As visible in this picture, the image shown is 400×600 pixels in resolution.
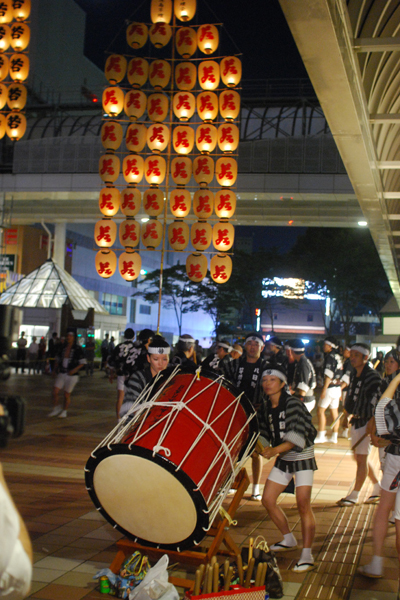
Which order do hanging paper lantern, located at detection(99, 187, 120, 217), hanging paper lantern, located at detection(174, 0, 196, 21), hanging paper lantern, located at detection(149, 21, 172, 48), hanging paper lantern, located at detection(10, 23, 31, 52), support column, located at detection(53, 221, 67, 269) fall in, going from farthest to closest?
support column, located at detection(53, 221, 67, 269) → hanging paper lantern, located at detection(10, 23, 31, 52) → hanging paper lantern, located at detection(99, 187, 120, 217) → hanging paper lantern, located at detection(149, 21, 172, 48) → hanging paper lantern, located at detection(174, 0, 196, 21)

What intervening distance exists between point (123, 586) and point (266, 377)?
1793 mm

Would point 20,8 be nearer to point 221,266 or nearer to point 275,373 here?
point 221,266

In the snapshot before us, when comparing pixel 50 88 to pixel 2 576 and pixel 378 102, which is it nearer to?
pixel 378 102

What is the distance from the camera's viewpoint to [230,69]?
1384 cm

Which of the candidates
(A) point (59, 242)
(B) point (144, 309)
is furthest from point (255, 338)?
(B) point (144, 309)

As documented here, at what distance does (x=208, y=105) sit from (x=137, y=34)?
2.37 metres

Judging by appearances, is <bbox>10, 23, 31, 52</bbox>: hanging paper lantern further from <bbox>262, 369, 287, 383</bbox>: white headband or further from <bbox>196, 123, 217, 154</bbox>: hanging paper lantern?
<bbox>262, 369, 287, 383</bbox>: white headband

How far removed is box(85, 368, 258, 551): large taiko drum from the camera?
10.6 ft

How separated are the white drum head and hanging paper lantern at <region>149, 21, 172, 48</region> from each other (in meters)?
12.2

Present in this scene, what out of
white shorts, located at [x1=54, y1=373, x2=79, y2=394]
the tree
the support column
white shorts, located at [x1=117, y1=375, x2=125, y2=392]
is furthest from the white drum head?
the support column

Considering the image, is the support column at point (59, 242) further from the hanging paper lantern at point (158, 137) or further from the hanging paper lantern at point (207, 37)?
the hanging paper lantern at point (207, 37)

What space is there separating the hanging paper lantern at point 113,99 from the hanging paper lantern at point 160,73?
118cm

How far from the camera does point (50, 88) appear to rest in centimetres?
3381

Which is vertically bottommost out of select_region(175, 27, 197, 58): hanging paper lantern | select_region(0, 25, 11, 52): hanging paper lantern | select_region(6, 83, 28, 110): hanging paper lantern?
select_region(6, 83, 28, 110): hanging paper lantern
